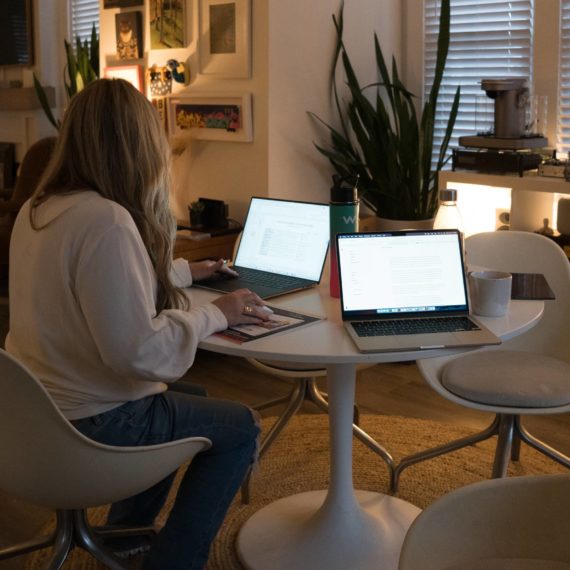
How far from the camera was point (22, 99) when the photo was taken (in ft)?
19.5

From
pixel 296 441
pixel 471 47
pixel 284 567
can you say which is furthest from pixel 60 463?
pixel 471 47

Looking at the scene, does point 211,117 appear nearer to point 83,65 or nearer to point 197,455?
point 83,65

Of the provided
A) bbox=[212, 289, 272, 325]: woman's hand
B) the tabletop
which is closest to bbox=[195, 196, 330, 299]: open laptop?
the tabletop

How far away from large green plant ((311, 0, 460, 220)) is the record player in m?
0.27

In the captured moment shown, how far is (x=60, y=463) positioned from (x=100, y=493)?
128 mm

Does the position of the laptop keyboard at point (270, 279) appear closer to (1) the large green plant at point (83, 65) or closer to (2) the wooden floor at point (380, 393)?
(2) the wooden floor at point (380, 393)

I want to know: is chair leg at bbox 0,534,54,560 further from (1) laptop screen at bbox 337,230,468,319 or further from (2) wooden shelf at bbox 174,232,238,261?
(2) wooden shelf at bbox 174,232,238,261

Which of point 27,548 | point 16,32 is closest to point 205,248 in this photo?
point 27,548

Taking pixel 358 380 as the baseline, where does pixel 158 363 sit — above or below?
above

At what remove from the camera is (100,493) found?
5.72 ft

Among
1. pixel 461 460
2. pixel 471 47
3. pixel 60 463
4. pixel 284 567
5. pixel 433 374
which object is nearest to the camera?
pixel 60 463

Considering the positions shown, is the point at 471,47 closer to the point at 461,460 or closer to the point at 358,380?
the point at 358,380

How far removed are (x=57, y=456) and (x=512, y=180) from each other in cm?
244

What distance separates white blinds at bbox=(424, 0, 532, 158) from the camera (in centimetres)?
388
